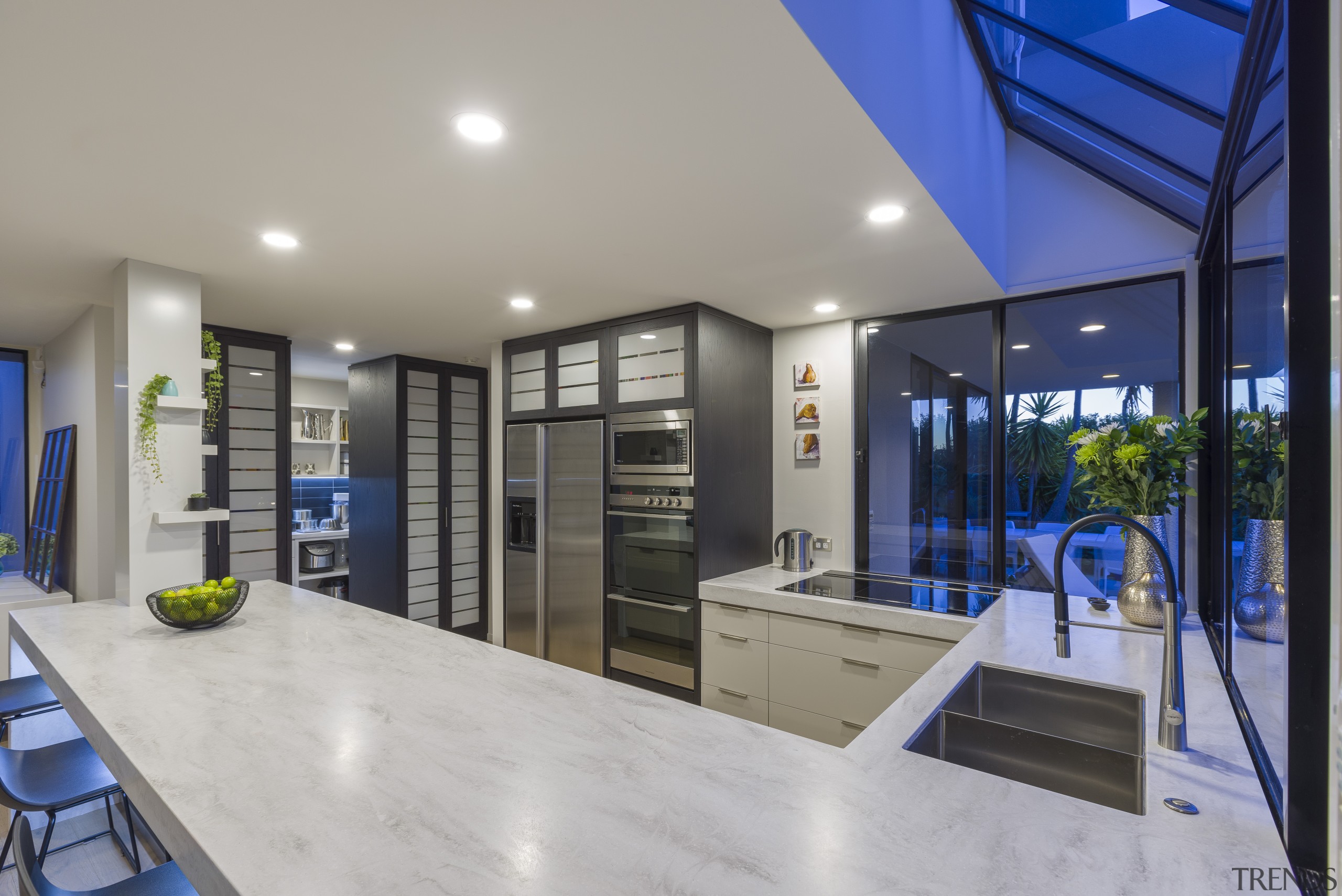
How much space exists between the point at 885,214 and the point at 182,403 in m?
2.81

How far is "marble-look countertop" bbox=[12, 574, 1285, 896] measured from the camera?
2.84ft

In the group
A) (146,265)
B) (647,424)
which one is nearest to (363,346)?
(146,265)

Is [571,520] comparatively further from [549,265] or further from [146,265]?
[146,265]

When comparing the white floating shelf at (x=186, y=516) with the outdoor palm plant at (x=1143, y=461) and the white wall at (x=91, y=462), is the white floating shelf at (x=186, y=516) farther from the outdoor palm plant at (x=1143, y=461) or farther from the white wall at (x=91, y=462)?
the outdoor palm plant at (x=1143, y=461)

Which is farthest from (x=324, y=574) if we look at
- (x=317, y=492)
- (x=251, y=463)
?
(x=251, y=463)

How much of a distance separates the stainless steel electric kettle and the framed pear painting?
0.64 metres

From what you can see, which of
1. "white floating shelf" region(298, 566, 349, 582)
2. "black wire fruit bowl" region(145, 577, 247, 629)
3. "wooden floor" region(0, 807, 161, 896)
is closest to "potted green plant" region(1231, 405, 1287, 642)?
"black wire fruit bowl" region(145, 577, 247, 629)

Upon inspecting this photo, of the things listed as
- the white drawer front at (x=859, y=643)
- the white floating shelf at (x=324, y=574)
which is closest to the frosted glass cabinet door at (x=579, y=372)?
the white drawer front at (x=859, y=643)

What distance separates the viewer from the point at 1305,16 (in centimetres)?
87

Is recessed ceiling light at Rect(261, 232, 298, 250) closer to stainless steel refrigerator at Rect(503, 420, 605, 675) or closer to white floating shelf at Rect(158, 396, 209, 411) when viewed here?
white floating shelf at Rect(158, 396, 209, 411)

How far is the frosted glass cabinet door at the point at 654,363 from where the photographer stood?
10.6ft

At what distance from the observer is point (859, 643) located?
107 inches

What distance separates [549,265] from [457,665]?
1.59 metres

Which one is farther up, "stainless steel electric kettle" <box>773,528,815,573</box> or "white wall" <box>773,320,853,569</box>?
"white wall" <box>773,320,853,569</box>
